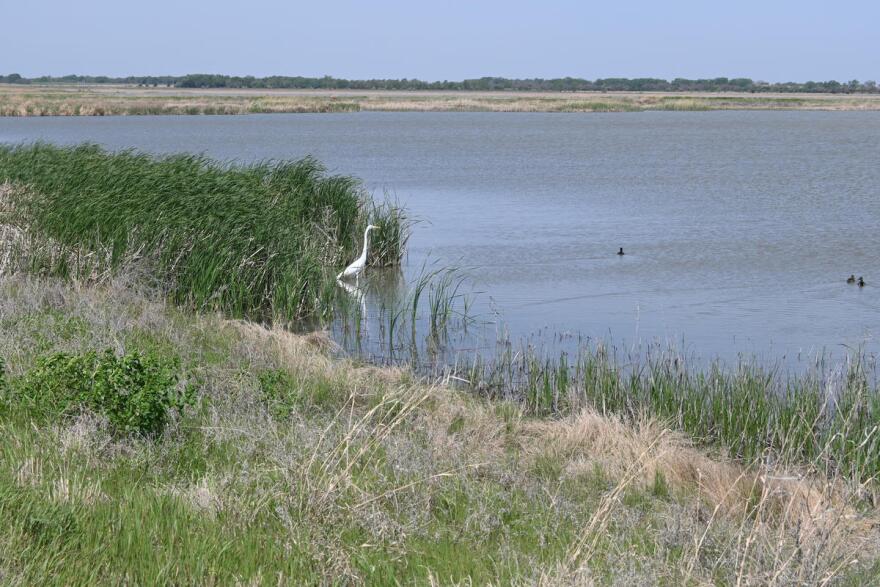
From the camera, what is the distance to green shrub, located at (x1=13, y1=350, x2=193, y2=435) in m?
6.31

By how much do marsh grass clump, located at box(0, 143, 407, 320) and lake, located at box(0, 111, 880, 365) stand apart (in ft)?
9.17

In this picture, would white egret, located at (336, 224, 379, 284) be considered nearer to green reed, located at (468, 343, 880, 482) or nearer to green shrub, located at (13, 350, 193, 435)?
green reed, located at (468, 343, 880, 482)

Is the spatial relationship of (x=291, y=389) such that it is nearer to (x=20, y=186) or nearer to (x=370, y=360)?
(x=370, y=360)

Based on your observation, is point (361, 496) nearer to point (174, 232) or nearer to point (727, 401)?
point (727, 401)

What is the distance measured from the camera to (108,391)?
6.40 meters

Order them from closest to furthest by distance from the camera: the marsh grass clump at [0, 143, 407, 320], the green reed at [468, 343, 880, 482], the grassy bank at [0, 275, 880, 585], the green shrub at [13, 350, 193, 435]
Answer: the grassy bank at [0, 275, 880, 585], the green shrub at [13, 350, 193, 435], the green reed at [468, 343, 880, 482], the marsh grass clump at [0, 143, 407, 320]

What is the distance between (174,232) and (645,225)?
13.6m

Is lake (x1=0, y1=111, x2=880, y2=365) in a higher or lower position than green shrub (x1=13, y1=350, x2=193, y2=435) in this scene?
lower

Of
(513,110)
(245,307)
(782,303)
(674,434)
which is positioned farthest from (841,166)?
(513,110)

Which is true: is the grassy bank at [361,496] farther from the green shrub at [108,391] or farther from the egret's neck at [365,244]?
the egret's neck at [365,244]

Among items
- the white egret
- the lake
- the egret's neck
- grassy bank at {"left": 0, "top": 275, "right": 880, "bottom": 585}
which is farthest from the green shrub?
the egret's neck

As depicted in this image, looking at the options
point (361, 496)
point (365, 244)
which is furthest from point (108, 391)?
point (365, 244)

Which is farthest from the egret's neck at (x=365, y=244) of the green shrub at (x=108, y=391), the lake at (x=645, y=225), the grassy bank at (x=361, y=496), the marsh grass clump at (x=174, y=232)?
the green shrub at (x=108, y=391)

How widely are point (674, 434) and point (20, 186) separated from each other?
32.2 feet
